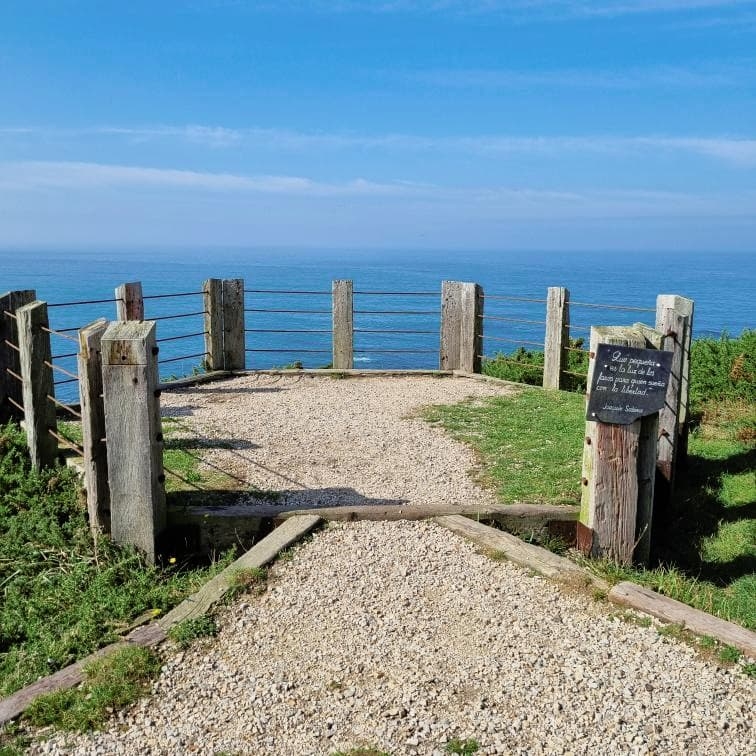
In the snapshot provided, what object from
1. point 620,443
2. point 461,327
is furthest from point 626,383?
point 461,327

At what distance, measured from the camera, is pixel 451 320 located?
1242cm

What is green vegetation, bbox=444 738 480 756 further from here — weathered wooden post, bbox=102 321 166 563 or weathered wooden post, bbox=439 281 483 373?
weathered wooden post, bbox=439 281 483 373

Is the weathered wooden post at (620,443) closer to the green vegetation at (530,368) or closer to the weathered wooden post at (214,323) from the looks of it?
the green vegetation at (530,368)

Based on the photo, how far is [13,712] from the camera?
3645mm

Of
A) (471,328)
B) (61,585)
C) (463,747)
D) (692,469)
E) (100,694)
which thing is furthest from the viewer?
(471,328)

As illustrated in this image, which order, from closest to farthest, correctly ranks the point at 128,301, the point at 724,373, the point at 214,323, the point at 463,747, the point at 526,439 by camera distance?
the point at 463,747 → the point at 526,439 → the point at 128,301 → the point at 724,373 → the point at 214,323

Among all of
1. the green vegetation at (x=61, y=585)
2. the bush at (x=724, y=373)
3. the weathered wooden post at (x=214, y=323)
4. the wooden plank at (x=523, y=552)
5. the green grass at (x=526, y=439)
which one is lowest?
the green vegetation at (x=61, y=585)

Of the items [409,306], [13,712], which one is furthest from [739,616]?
[409,306]

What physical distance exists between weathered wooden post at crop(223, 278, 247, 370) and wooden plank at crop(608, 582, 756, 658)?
27.7ft

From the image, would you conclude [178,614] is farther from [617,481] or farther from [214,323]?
[214,323]

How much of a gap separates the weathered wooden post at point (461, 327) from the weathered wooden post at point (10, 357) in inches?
257

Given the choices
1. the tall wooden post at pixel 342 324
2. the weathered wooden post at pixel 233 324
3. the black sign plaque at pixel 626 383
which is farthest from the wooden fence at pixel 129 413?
the tall wooden post at pixel 342 324

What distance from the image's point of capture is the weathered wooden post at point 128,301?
988cm

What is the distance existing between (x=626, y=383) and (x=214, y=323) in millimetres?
8089
